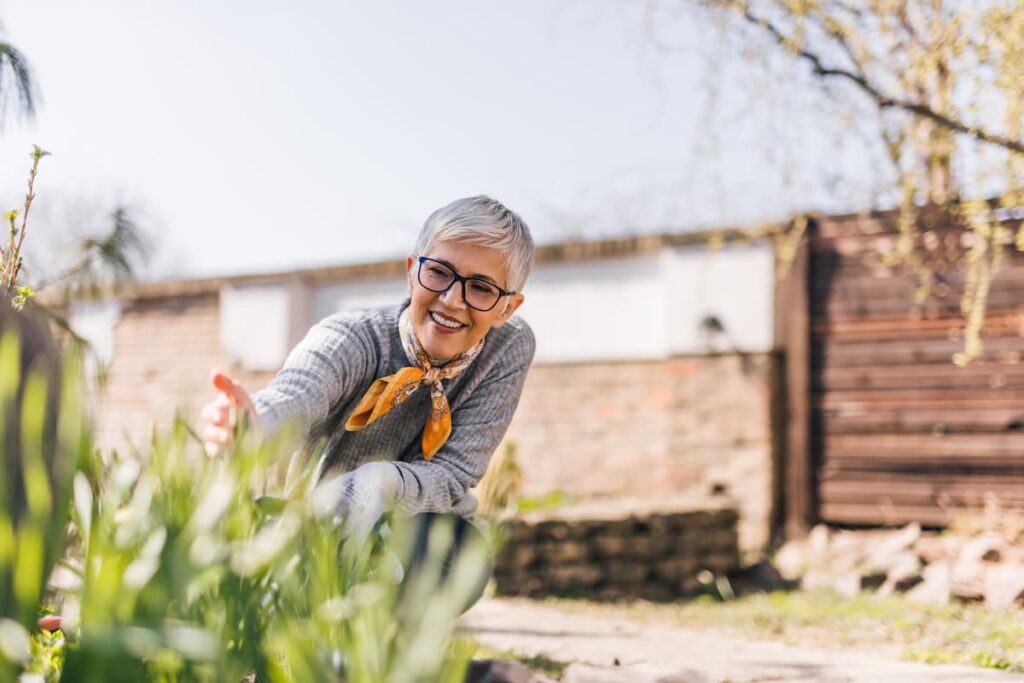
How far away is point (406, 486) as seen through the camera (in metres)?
2.17

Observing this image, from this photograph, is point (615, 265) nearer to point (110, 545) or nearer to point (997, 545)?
point (997, 545)

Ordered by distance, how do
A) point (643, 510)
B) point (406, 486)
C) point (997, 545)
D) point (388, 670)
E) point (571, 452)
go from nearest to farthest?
1. point (388, 670)
2. point (406, 486)
3. point (997, 545)
4. point (643, 510)
5. point (571, 452)

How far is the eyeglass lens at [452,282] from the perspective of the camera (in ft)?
7.57

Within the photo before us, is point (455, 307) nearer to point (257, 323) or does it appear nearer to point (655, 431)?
point (655, 431)

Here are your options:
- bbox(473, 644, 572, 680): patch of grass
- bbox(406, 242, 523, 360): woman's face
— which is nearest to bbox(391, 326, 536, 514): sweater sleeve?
bbox(406, 242, 523, 360): woman's face

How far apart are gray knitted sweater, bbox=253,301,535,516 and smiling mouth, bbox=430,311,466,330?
153 millimetres

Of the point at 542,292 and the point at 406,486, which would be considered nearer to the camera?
the point at 406,486

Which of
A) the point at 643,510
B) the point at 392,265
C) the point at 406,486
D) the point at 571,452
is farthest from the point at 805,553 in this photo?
the point at 406,486

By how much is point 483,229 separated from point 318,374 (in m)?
0.47

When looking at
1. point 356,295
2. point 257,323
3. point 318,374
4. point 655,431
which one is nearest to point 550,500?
point 655,431

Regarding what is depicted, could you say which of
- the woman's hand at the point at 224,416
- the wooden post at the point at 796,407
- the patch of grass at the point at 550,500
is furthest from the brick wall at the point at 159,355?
the woman's hand at the point at 224,416

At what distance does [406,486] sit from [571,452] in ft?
21.3

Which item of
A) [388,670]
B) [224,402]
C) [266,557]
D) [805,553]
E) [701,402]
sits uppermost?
[224,402]

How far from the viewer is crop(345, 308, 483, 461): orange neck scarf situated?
232cm
